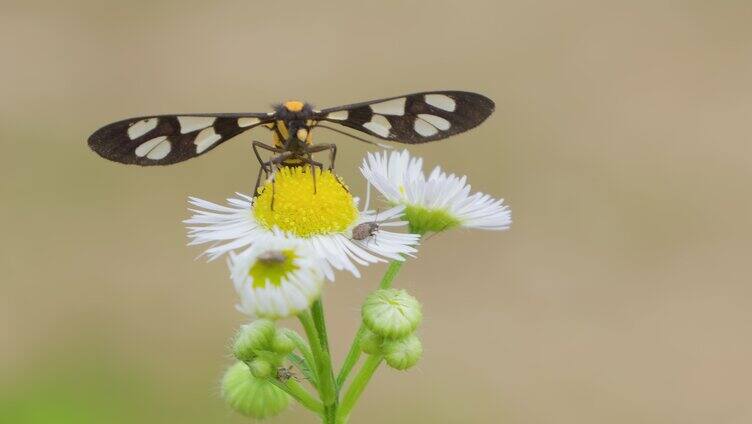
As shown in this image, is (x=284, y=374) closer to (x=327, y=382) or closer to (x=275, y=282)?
(x=327, y=382)

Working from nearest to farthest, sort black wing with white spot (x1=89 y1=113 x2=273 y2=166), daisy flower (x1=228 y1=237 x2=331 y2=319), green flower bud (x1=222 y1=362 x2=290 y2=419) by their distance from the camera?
1. daisy flower (x1=228 y1=237 x2=331 y2=319)
2. green flower bud (x1=222 y1=362 x2=290 y2=419)
3. black wing with white spot (x1=89 y1=113 x2=273 y2=166)

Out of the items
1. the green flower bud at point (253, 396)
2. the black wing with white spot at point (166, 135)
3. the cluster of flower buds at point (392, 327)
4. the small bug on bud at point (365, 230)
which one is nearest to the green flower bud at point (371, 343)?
the cluster of flower buds at point (392, 327)

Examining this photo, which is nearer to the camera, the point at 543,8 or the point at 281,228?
the point at 281,228

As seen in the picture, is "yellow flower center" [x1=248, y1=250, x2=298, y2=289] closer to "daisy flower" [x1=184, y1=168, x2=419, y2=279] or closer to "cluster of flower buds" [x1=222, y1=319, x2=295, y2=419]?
A: "cluster of flower buds" [x1=222, y1=319, x2=295, y2=419]

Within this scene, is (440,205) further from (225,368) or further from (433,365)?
(433,365)

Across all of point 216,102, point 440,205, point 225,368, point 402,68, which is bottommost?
point 225,368

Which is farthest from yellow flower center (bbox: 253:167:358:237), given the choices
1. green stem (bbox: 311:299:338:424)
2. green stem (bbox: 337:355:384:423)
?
green stem (bbox: 337:355:384:423)

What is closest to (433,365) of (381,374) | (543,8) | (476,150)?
(381,374)

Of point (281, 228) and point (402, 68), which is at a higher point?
point (402, 68)
